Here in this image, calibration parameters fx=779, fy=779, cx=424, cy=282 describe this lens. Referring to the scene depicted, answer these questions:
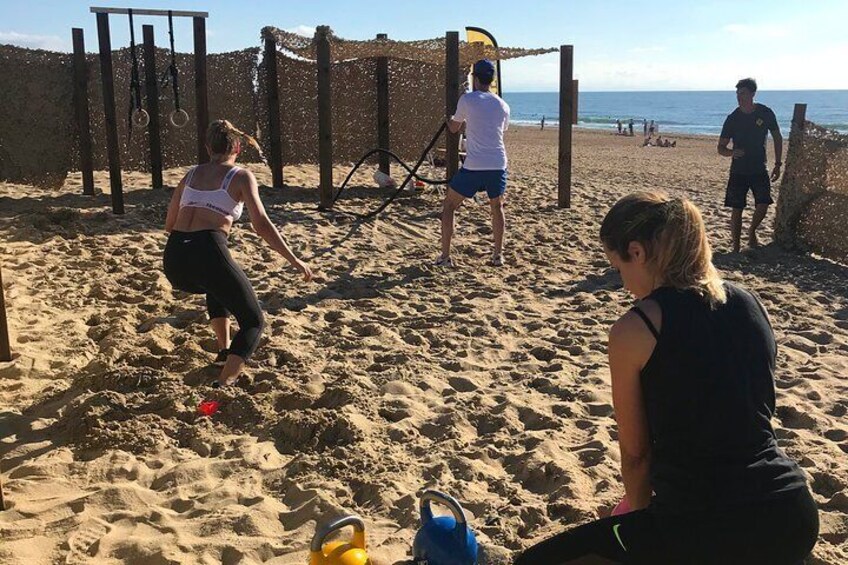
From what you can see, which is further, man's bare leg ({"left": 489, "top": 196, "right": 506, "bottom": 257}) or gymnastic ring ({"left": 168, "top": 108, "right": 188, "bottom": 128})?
gymnastic ring ({"left": 168, "top": 108, "right": 188, "bottom": 128})

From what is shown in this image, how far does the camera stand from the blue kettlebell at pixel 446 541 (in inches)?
83.8

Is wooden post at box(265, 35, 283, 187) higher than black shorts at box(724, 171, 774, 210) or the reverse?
higher

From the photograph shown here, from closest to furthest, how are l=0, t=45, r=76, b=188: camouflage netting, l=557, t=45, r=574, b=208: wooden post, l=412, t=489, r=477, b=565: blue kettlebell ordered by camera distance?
l=412, t=489, r=477, b=565: blue kettlebell → l=0, t=45, r=76, b=188: camouflage netting → l=557, t=45, r=574, b=208: wooden post

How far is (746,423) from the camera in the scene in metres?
1.77

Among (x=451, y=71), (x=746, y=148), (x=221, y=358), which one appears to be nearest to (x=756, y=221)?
(x=746, y=148)

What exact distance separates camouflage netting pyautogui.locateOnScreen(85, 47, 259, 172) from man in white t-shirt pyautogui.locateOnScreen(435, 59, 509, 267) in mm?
4494

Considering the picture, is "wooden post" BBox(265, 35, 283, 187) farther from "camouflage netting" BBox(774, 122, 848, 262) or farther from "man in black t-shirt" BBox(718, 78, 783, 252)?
"camouflage netting" BBox(774, 122, 848, 262)

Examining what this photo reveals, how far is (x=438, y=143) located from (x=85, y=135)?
16.4 ft

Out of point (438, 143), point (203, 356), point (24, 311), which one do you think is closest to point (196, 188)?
point (203, 356)

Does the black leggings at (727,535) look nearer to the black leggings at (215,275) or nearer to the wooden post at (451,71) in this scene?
the black leggings at (215,275)

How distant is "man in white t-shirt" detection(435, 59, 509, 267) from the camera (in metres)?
6.43

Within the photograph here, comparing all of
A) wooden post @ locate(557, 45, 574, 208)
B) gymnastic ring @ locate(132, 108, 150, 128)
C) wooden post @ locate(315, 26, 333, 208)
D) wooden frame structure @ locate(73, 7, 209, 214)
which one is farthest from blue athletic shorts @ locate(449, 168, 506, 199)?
gymnastic ring @ locate(132, 108, 150, 128)

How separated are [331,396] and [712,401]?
8.20 ft

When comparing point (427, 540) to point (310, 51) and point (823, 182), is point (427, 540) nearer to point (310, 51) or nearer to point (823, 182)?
point (823, 182)
